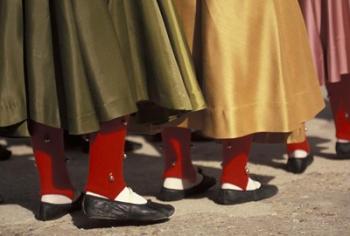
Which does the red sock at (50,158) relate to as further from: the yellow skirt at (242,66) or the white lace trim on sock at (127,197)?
the yellow skirt at (242,66)

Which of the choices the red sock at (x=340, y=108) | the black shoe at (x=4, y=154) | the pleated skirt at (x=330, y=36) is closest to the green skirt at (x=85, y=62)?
the pleated skirt at (x=330, y=36)

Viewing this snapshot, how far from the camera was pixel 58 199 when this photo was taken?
2.76 meters

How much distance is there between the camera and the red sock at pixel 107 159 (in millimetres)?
2562

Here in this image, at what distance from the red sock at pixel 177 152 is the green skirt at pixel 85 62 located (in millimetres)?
364

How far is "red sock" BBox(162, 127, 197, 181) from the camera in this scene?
2.98 m

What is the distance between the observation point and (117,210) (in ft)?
8.48

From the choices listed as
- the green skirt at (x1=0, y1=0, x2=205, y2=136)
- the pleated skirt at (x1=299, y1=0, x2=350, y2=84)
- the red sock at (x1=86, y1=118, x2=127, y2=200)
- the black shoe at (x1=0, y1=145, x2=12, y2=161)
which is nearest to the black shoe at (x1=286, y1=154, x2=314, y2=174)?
the pleated skirt at (x1=299, y1=0, x2=350, y2=84)

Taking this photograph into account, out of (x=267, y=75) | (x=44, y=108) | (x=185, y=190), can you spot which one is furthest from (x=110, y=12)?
(x=185, y=190)

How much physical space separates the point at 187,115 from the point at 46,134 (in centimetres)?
50

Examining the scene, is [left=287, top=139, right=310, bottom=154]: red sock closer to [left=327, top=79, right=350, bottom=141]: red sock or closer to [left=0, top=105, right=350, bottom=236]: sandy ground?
[left=0, top=105, right=350, bottom=236]: sandy ground

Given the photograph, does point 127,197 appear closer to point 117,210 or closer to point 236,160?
point 117,210

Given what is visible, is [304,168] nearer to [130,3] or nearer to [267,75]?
[267,75]

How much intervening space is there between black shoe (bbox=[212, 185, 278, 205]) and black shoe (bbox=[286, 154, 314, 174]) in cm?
41

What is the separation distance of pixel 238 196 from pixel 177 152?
29 centimetres
